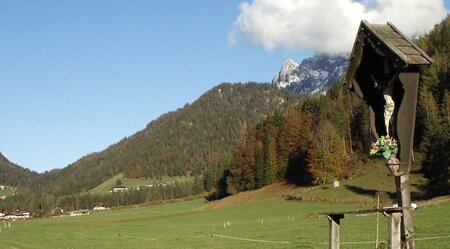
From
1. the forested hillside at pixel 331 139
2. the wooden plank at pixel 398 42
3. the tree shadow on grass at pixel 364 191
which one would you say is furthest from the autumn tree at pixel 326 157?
the wooden plank at pixel 398 42

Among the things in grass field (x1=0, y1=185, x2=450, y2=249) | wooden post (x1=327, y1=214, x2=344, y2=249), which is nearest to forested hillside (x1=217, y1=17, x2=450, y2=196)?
grass field (x1=0, y1=185, x2=450, y2=249)

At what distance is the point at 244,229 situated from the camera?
184 ft

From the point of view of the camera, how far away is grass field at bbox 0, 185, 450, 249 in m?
35.7

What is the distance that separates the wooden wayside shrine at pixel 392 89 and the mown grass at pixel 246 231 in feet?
57.6

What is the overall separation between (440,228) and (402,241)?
29517 mm

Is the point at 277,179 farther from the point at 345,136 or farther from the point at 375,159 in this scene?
the point at 375,159

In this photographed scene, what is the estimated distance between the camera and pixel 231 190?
128125mm

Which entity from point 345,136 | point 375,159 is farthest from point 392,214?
point 345,136

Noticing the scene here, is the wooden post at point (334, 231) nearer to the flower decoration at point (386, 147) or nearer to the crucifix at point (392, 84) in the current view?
the crucifix at point (392, 84)

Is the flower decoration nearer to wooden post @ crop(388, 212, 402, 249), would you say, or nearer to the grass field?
wooden post @ crop(388, 212, 402, 249)

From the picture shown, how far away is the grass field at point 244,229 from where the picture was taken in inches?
1406

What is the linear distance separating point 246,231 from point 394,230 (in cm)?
4767

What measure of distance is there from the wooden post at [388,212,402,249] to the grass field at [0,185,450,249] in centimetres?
1846

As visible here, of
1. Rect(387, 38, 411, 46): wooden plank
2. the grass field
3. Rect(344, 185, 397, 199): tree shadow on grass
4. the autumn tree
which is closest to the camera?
Rect(387, 38, 411, 46): wooden plank
